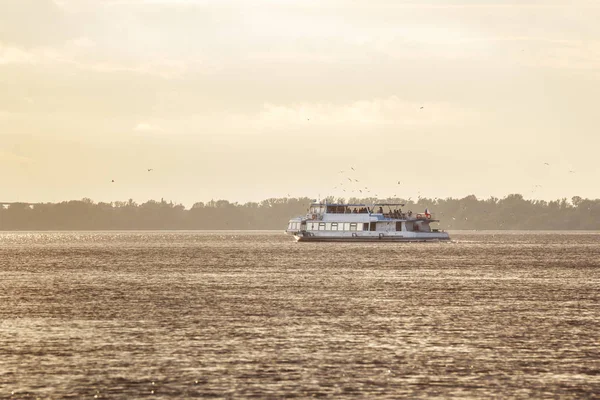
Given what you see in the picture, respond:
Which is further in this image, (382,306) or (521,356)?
(382,306)

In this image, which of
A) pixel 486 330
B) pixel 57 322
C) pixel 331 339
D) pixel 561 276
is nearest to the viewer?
pixel 331 339

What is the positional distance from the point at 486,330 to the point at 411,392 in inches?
798

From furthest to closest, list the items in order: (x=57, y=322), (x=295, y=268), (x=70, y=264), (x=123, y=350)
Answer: (x=70, y=264)
(x=295, y=268)
(x=57, y=322)
(x=123, y=350)

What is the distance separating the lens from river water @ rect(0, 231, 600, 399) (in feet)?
133

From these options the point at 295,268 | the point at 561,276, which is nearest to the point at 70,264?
the point at 295,268

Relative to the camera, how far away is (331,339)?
176ft

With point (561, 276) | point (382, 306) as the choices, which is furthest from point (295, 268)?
point (382, 306)

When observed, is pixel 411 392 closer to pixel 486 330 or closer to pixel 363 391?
pixel 363 391

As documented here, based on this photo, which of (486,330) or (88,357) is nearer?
(88,357)

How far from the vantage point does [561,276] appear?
372 ft

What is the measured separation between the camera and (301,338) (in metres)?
54.0

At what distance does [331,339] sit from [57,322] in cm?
1924

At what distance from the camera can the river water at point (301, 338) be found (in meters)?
40.5

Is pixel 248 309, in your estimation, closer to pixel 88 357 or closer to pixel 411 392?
pixel 88 357
